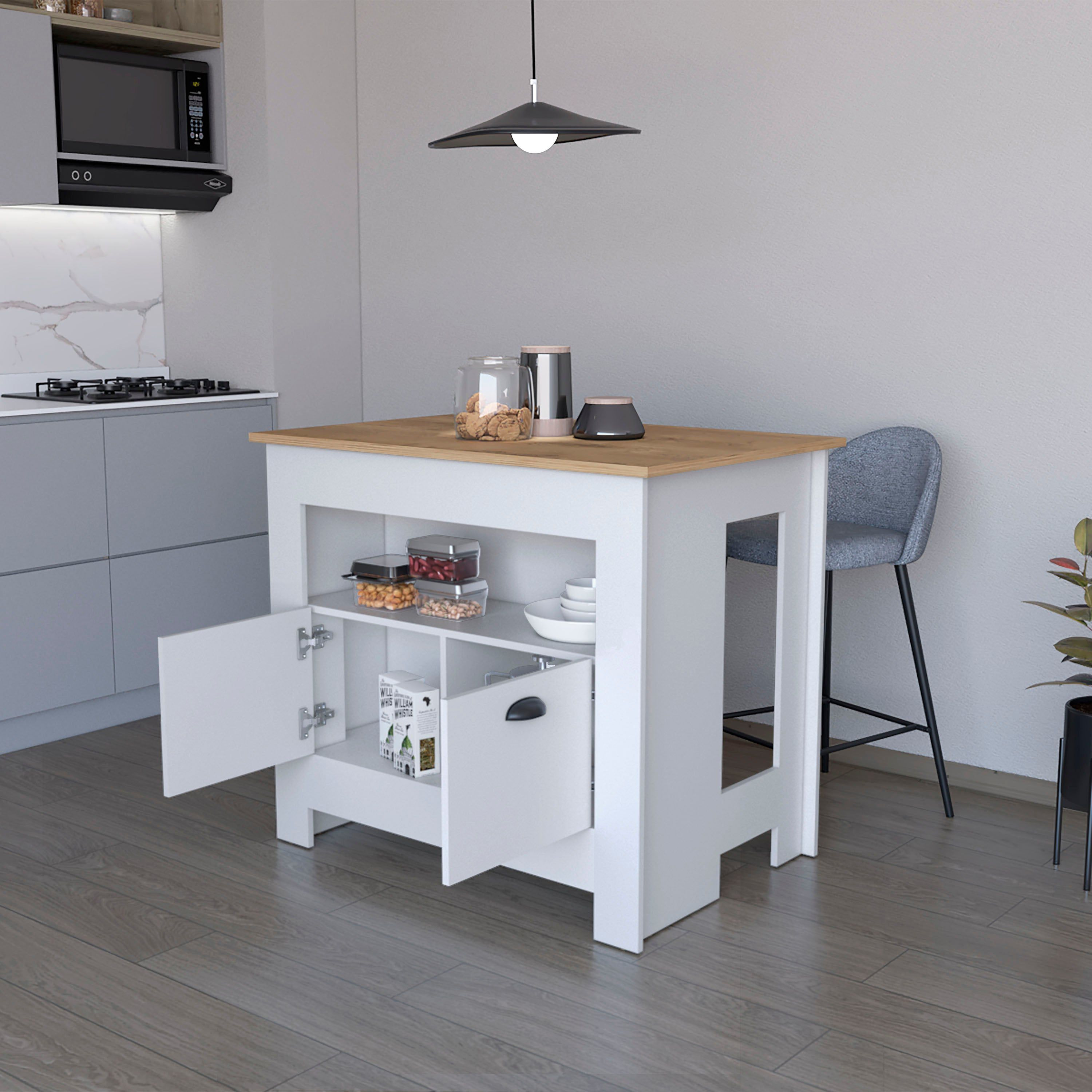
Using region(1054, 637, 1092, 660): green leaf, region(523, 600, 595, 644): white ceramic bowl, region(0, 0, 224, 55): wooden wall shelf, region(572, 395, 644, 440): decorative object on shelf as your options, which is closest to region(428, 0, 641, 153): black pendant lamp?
region(572, 395, 644, 440): decorative object on shelf

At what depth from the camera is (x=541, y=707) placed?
2.25 m

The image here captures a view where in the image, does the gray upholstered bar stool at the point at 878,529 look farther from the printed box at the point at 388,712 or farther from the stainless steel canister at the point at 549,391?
the printed box at the point at 388,712

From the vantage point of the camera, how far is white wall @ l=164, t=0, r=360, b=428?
4.06 metres

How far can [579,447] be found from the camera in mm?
2504

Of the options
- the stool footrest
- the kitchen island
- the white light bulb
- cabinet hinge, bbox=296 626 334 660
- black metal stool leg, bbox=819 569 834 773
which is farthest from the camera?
black metal stool leg, bbox=819 569 834 773

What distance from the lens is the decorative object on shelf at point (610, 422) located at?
2617 millimetres

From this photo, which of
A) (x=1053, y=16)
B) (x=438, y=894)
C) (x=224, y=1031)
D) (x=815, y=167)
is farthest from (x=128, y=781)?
(x=1053, y=16)

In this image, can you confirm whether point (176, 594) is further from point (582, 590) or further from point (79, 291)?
point (582, 590)

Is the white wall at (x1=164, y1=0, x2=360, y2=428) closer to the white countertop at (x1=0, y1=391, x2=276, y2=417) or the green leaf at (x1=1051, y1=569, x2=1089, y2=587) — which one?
the white countertop at (x1=0, y1=391, x2=276, y2=417)

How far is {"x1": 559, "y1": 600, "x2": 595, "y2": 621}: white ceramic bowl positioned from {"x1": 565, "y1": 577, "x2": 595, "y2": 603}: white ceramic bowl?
1 centimetres

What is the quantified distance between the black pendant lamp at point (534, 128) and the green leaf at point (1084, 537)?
1203mm

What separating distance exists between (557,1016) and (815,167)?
223 centimetres

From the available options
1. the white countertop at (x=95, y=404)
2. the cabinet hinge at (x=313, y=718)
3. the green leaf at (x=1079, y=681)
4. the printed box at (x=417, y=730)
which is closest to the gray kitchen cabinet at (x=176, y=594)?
the white countertop at (x=95, y=404)

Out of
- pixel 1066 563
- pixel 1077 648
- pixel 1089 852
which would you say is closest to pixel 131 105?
pixel 1066 563
